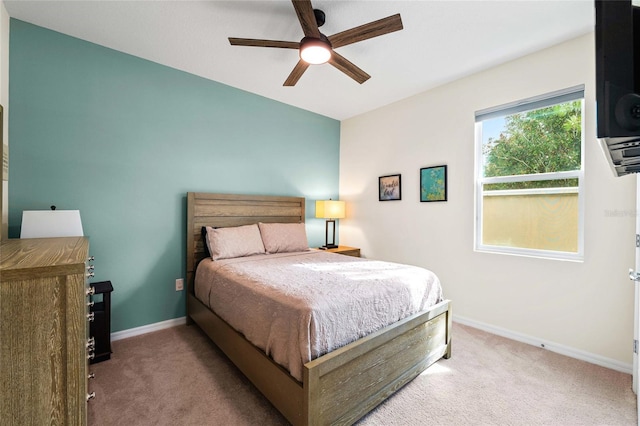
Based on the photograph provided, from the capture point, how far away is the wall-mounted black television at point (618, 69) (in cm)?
61

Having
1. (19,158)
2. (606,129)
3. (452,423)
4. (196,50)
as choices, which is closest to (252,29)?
(196,50)

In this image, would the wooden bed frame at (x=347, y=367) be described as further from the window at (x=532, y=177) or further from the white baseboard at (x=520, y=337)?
the window at (x=532, y=177)

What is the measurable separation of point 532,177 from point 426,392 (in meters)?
2.13

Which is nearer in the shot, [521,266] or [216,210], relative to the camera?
[521,266]

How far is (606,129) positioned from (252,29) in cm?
239

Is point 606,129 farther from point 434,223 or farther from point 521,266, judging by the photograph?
point 434,223

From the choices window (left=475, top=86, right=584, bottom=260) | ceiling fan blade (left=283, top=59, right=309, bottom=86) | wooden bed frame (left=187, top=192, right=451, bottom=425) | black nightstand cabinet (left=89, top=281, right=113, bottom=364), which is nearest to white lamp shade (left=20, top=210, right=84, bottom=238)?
black nightstand cabinet (left=89, top=281, right=113, bottom=364)

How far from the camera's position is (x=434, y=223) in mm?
3219

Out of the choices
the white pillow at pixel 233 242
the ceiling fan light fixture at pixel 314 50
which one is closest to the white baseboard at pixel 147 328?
the white pillow at pixel 233 242

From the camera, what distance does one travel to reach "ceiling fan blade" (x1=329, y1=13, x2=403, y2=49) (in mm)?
1688

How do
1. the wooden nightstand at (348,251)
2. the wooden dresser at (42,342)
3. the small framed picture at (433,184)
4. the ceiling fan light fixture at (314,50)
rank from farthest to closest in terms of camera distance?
the wooden nightstand at (348,251) < the small framed picture at (433,184) < the ceiling fan light fixture at (314,50) < the wooden dresser at (42,342)

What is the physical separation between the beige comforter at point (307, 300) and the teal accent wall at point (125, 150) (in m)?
0.69

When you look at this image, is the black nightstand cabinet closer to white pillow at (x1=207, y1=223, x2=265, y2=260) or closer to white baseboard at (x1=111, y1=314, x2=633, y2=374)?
white baseboard at (x1=111, y1=314, x2=633, y2=374)

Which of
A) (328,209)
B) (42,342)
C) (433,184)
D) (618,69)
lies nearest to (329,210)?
(328,209)
